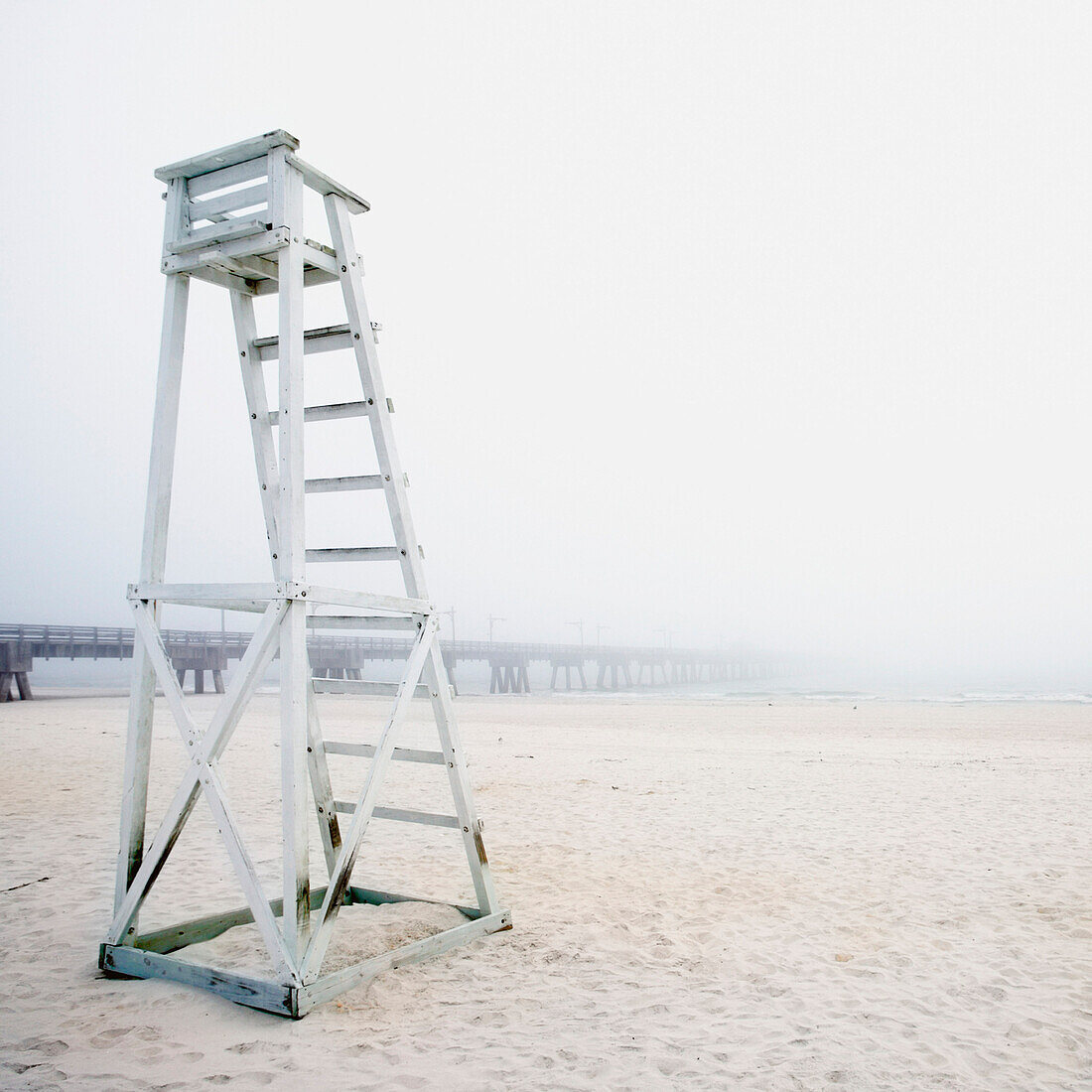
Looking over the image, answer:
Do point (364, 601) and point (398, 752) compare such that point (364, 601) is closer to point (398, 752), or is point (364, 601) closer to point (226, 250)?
point (398, 752)

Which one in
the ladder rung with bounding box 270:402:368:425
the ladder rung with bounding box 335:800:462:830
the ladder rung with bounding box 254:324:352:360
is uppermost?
the ladder rung with bounding box 254:324:352:360

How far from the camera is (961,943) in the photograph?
4547 millimetres

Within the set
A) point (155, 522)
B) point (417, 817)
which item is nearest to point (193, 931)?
point (417, 817)

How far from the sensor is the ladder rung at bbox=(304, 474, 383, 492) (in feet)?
14.2

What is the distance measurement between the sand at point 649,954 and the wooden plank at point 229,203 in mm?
3677

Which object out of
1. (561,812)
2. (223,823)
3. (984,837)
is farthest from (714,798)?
(223,823)

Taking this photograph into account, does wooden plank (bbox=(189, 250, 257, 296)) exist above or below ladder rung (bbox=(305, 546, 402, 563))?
above

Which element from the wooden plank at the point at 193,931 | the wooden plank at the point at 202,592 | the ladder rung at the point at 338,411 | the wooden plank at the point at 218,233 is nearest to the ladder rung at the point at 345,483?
the ladder rung at the point at 338,411

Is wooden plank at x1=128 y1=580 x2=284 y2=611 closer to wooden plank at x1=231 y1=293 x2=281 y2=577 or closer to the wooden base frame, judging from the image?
wooden plank at x1=231 y1=293 x2=281 y2=577

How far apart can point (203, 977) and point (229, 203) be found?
365cm

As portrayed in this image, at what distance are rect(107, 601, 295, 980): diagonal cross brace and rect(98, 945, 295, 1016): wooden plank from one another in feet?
0.27

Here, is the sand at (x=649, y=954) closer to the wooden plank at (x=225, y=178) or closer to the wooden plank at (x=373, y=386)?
the wooden plank at (x=373, y=386)

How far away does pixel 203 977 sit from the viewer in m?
3.73

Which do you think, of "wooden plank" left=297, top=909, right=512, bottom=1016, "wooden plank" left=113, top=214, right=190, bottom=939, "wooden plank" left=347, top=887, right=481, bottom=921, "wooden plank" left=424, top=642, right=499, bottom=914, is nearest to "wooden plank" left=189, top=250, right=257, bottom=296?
"wooden plank" left=113, top=214, right=190, bottom=939
